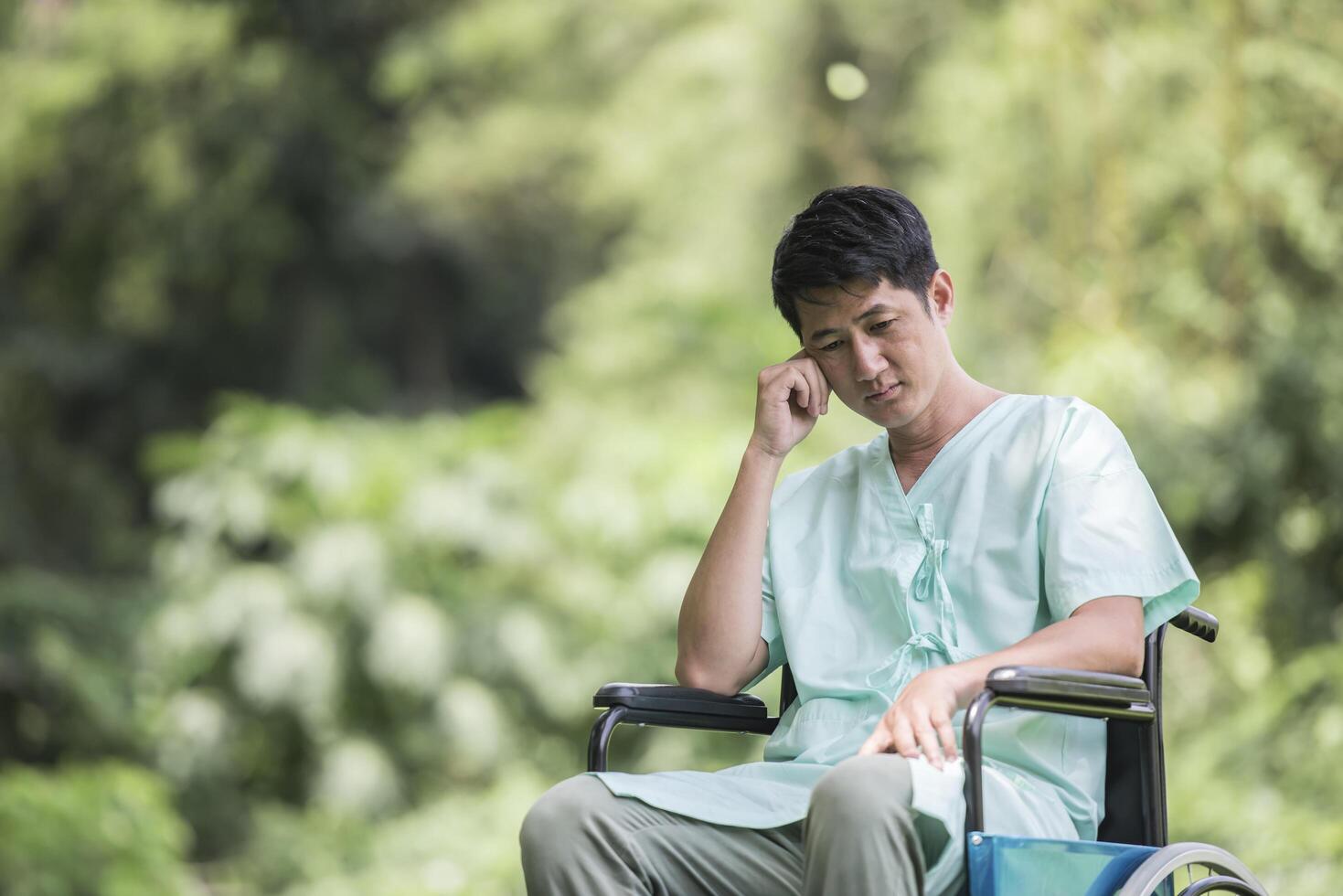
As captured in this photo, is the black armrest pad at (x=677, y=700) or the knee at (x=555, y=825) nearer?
the knee at (x=555, y=825)

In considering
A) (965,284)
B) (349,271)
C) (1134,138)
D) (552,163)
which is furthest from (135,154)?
(1134,138)

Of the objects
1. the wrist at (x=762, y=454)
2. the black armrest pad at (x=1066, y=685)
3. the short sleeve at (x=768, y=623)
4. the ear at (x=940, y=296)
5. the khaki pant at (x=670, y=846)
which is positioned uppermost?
the ear at (x=940, y=296)

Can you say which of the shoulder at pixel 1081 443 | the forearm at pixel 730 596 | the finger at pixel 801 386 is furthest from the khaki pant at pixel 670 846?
the finger at pixel 801 386

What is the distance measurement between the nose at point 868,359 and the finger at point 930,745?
1.39 ft

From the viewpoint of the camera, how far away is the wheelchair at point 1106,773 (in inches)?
51.0

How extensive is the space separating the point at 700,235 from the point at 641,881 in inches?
199

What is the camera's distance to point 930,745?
1.35 meters

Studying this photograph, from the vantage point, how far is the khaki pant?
4.33 ft

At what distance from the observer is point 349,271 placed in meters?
8.16

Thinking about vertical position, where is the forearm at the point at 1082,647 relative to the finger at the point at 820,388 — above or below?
below

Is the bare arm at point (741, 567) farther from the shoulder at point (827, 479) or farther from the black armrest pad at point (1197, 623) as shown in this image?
the black armrest pad at point (1197, 623)

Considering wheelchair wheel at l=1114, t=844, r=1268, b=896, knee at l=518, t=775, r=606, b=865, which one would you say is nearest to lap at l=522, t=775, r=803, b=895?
knee at l=518, t=775, r=606, b=865

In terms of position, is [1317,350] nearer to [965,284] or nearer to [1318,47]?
[1318,47]

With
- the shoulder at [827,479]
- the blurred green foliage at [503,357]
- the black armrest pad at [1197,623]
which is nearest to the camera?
the black armrest pad at [1197,623]
